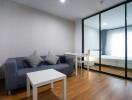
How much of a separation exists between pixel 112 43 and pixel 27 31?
174 inches

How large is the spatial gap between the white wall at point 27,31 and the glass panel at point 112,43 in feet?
6.58

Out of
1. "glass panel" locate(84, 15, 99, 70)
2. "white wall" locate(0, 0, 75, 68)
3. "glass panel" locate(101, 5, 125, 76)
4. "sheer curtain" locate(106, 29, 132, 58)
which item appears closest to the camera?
"white wall" locate(0, 0, 75, 68)

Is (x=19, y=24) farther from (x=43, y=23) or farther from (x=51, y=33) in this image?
(x=51, y=33)

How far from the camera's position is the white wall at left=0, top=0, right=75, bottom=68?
2.87 meters

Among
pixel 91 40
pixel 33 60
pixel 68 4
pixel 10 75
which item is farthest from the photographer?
pixel 91 40

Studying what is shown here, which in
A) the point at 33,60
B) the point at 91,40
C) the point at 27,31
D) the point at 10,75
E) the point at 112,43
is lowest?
the point at 10,75

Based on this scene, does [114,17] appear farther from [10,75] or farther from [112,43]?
[10,75]

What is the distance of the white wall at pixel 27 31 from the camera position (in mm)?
2867

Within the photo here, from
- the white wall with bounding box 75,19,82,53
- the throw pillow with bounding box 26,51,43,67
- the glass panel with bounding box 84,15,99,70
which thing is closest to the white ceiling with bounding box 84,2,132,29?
the glass panel with bounding box 84,15,99,70

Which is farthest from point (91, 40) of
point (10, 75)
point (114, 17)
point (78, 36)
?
point (10, 75)

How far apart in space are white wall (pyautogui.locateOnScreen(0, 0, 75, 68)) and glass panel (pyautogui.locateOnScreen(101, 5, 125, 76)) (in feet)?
6.58

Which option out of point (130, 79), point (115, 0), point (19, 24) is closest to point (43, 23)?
point (19, 24)

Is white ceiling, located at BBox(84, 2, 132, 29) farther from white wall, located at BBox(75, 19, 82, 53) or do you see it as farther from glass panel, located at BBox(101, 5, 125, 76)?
white wall, located at BBox(75, 19, 82, 53)

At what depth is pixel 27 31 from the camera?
328 cm
